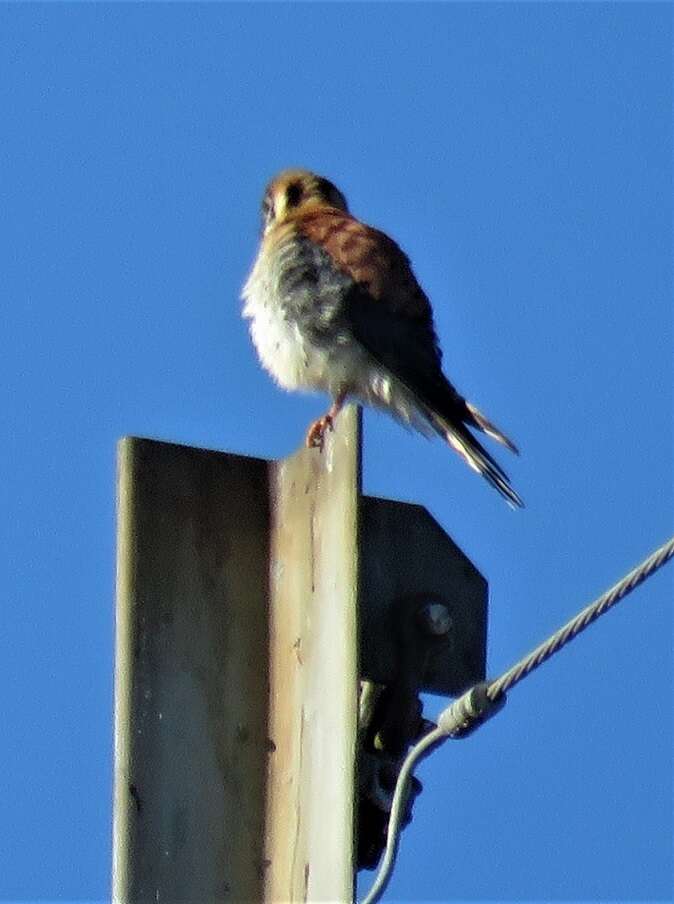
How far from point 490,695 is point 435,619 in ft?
1.46

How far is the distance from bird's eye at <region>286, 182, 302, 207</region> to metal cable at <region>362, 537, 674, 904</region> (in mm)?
3936

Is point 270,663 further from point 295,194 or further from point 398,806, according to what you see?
point 295,194

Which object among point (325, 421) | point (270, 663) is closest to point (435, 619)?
point (270, 663)

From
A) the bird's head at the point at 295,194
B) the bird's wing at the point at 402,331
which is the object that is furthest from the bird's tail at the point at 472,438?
the bird's head at the point at 295,194

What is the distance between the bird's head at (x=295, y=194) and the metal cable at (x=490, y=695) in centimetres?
389

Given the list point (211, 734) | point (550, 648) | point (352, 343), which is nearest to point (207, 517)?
point (211, 734)

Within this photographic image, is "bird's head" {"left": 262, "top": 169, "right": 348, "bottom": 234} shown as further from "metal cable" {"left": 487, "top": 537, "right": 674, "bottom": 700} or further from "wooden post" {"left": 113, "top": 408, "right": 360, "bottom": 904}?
"metal cable" {"left": 487, "top": 537, "right": 674, "bottom": 700}

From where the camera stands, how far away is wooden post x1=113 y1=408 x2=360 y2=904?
11.6 ft

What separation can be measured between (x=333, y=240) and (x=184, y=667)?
→ 2829 millimetres

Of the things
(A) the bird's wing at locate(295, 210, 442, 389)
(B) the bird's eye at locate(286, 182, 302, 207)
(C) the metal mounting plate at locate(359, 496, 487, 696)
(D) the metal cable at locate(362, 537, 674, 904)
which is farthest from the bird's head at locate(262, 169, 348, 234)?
(D) the metal cable at locate(362, 537, 674, 904)

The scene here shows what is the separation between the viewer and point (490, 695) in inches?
130

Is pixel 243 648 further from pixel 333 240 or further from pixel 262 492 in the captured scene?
pixel 333 240

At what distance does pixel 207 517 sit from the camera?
3975 mm

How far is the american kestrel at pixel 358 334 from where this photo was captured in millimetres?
6094
